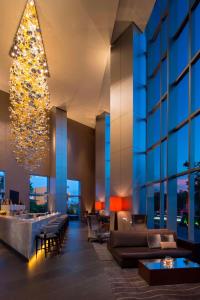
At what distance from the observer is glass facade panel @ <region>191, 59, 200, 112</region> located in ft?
23.8

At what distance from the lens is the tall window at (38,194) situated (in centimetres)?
2012

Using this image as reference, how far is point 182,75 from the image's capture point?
8.14m

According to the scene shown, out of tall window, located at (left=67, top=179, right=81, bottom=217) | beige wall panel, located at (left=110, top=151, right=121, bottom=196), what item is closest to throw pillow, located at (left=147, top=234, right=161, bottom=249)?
beige wall panel, located at (left=110, top=151, right=121, bottom=196)

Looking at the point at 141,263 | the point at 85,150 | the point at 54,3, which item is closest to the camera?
the point at 141,263

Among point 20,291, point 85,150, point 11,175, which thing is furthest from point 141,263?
point 85,150

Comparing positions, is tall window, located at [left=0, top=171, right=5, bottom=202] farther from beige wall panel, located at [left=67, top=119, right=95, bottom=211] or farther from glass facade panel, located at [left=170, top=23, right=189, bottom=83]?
glass facade panel, located at [left=170, top=23, right=189, bottom=83]

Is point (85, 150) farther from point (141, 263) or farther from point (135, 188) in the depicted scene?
point (141, 263)

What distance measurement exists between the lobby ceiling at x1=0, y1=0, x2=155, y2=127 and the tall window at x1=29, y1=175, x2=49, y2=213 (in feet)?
19.7

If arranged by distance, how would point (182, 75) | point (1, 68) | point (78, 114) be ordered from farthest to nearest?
point (78, 114)
point (1, 68)
point (182, 75)

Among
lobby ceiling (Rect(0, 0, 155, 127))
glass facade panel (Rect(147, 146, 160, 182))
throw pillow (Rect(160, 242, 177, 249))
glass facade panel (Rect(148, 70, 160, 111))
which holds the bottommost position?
throw pillow (Rect(160, 242, 177, 249))

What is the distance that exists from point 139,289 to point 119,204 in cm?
562

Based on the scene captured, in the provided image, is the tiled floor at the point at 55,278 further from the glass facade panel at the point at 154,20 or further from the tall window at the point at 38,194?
the tall window at the point at 38,194

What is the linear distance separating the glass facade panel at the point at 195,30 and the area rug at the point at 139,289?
5.07 meters

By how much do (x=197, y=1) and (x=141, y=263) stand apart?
5926 millimetres
